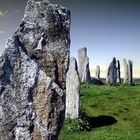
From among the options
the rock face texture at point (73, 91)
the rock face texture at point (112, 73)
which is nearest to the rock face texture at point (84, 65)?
the rock face texture at point (112, 73)

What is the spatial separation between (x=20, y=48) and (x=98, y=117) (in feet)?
51.9

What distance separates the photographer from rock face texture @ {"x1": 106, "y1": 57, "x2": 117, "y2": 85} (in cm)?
4631

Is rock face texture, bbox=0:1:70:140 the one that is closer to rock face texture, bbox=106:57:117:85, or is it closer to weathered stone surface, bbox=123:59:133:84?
rock face texture, bbox=106:57:117:85

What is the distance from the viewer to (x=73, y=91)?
21.9 metres

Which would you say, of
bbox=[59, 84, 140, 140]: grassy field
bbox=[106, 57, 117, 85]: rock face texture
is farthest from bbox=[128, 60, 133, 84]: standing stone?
bbox=[59, 84, 140, 140]: grassy field

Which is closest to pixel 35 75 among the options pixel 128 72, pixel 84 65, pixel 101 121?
pixel 101 121

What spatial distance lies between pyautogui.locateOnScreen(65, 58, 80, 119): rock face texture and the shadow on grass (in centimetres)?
110

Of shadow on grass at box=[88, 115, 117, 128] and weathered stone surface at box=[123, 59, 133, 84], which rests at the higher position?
weathered stone surface at box=[123, 59, 133, 84]

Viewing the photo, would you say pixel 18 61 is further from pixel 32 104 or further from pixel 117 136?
pixel 117 136

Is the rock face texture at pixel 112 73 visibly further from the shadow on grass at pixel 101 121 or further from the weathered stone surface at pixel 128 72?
the shadow on grass at pixel 101 121

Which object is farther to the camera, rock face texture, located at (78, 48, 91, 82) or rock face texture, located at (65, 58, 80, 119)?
rock face texture, located at (78, 48, 91, 82)

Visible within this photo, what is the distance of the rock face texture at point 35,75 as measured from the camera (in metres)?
7.90

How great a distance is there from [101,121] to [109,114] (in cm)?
251

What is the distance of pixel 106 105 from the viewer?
27484 millimetres
